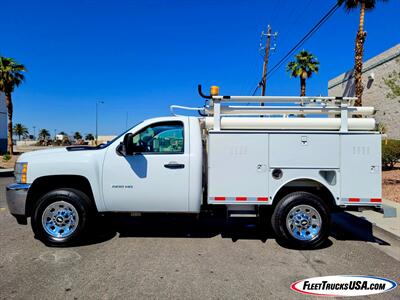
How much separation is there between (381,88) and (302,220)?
1963cm

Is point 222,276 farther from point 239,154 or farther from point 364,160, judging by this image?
point 364,160

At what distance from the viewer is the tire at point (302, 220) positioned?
4965mm

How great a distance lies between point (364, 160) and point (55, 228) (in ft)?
16.4

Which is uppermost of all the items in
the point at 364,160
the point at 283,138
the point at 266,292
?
the point at 283,138

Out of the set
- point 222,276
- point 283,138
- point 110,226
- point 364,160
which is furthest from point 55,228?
point 364,160

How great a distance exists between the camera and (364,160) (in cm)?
492

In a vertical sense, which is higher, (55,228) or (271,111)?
(271,111)

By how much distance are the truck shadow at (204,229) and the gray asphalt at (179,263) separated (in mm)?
19

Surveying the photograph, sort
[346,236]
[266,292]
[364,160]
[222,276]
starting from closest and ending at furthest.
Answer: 1. [266,292]
2. [222,276]
3. [364,160]
4. [346,236]

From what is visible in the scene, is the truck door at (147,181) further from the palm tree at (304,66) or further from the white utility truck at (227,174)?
the palm tree at (304,66)

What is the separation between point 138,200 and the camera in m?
4.99

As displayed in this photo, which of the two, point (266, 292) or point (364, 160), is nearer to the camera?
point (266, 292)

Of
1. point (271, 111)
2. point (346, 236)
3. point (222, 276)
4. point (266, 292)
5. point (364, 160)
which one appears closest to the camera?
point (266, 292)

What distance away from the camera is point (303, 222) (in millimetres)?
5031
